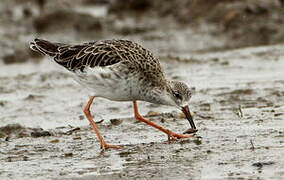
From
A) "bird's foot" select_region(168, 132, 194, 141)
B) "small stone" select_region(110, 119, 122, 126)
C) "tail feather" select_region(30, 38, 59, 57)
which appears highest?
"tail feather" select_region(30, 38, 59, 57)

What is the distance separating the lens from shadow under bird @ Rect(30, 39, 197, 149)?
924 centimetres

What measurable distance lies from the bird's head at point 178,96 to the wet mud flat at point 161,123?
0.37 metres

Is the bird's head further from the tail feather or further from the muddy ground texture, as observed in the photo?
the tail feather

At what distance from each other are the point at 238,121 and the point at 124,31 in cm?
1050

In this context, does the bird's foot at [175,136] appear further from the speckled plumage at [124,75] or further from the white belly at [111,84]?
the white belly at [111,84]

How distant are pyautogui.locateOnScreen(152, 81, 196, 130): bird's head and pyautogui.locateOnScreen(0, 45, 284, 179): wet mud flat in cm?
37

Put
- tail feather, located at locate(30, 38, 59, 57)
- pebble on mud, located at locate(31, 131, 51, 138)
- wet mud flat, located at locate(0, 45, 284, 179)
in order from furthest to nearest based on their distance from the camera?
tail feather, located at locate(30, 38, 59, 57) < pebble on mud, located at locate(31, 131, 51, 138) < wet mud flat, located at locate(0, 45, 284, 179)

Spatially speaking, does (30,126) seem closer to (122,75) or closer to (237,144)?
(122,75)

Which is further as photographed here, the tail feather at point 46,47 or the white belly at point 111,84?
the tail feather at point 46,47

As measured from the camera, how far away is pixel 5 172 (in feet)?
26.3

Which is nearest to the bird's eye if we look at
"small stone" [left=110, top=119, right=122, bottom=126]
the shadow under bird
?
the shadow under bird

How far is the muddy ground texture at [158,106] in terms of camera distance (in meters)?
8.01

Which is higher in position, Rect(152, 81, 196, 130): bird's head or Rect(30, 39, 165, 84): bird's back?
Rect(30, 39, 165, 84): bird's back

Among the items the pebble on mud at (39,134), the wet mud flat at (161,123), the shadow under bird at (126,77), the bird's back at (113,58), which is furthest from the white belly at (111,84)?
the pebble on mud at (39,134)
